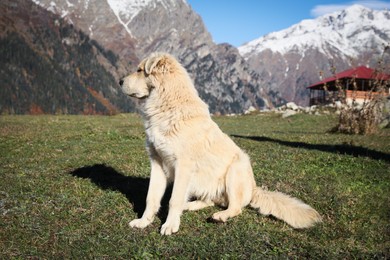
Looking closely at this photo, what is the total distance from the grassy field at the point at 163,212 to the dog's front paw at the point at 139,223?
6.7 inches

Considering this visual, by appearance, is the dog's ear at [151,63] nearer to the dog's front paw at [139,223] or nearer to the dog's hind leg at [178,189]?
the dog's hind leg at [178,189]

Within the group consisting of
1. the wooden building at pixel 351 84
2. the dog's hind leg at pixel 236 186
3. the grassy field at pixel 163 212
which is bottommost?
the grassy field at pixel 163 212

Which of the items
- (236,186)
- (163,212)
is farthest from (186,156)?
(163,212)

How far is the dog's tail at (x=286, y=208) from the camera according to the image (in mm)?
6047

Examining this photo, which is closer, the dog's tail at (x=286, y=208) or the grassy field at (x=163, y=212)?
the grassy field at (x=163, y=212)

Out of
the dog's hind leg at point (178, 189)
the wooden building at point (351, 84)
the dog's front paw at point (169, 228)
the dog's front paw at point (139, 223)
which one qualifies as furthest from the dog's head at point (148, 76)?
the wooden building at point (351, 84)

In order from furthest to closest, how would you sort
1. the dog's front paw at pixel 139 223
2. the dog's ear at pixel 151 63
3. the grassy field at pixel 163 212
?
1. the dog's ear at pixel 151 63
2. the dog's front paw at pixel 139 223
3. the grassy field at pixel 163 212

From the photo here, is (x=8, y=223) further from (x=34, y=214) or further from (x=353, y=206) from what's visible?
(x=353, y=206)

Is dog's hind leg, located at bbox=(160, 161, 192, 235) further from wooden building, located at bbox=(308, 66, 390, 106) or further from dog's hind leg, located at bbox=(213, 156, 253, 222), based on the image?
wooden building, located at bbox=(308, 66, 390, 106)

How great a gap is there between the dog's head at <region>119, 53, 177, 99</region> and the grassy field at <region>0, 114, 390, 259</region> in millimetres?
2215

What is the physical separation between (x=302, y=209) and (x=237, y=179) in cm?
120

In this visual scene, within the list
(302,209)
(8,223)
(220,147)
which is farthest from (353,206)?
(8,223)

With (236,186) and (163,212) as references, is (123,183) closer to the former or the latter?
(163,212)

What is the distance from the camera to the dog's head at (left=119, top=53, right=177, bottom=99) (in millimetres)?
6430
